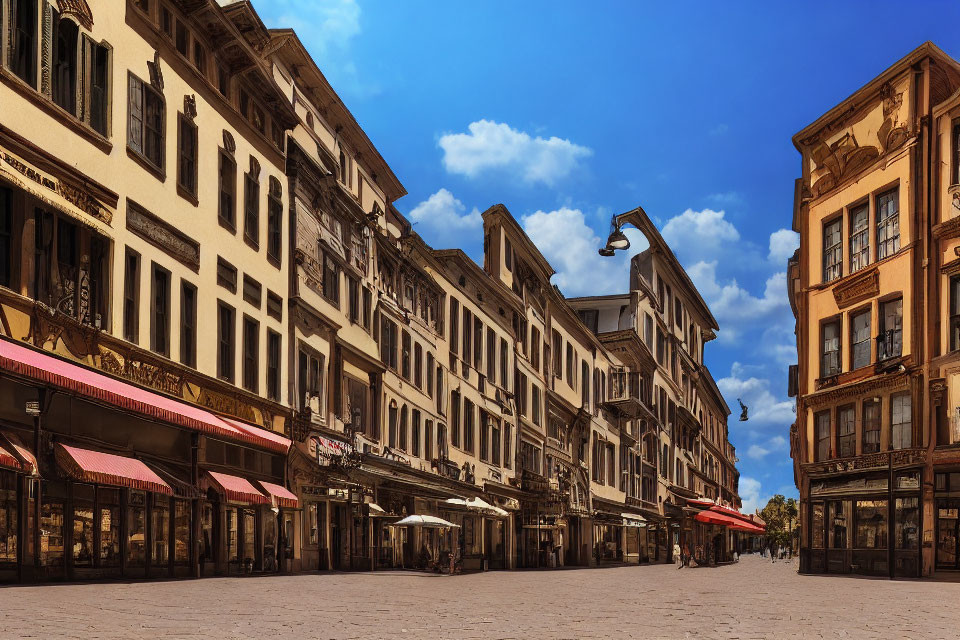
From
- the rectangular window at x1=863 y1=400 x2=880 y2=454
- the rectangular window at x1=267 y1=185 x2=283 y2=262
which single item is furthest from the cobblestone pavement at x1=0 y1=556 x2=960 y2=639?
Result: the rectangular window at x1=863 y1=400 x2=880 y2=454

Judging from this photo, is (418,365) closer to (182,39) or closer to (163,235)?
(182,39)

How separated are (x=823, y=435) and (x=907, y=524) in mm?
6611

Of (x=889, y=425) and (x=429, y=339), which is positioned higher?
(x=429, y=339)

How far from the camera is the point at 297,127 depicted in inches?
1510

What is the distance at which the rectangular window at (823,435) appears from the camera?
46.4 meters

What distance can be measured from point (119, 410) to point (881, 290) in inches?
1073

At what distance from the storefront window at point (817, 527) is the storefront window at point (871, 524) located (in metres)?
2.60

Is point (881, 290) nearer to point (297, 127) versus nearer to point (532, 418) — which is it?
point (297, 127)

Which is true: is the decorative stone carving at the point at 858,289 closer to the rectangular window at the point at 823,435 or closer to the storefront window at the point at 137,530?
the rectangular window at the point at 823,435

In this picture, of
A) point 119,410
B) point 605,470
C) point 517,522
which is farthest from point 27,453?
point 605,470

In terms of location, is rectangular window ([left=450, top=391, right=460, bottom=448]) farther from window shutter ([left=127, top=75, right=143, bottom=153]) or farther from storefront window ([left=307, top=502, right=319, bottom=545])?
window shutter ([left=127, top=75, right=143, bottom=153])

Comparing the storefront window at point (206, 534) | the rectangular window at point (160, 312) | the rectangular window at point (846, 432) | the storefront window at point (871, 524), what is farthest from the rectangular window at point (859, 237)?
the rectangular window at point (160, 312)

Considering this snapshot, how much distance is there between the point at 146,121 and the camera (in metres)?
28.1

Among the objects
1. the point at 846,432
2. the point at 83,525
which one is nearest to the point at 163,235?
the point at 83,525
